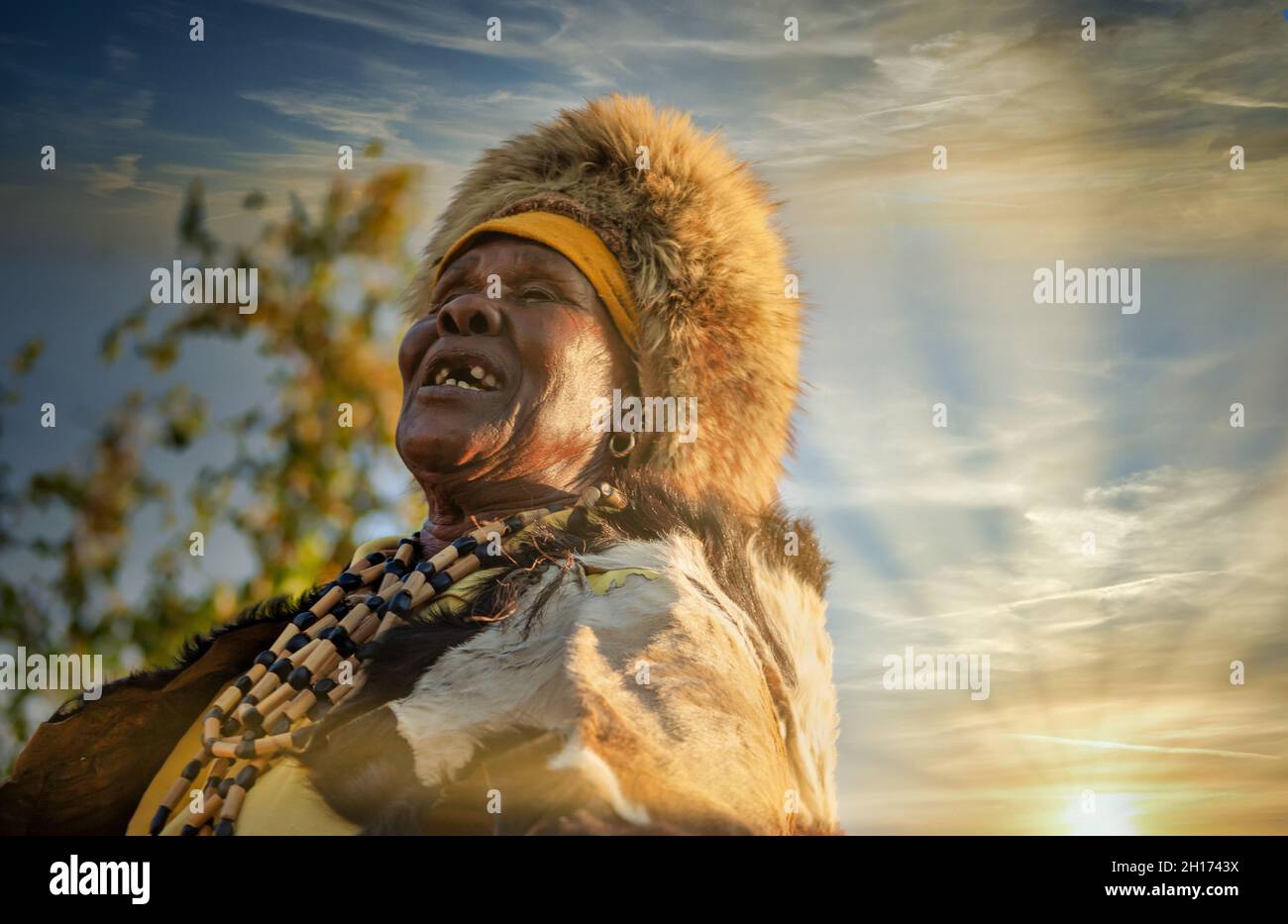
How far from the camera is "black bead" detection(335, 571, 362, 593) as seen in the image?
2.22 meters

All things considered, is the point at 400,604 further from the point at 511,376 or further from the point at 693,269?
the point at 693,269

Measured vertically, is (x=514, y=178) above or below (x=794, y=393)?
above

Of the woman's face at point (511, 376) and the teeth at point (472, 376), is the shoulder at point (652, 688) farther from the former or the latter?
the teeth at point (472, 376)

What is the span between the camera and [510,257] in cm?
230

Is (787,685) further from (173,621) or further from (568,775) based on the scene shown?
(173,621)

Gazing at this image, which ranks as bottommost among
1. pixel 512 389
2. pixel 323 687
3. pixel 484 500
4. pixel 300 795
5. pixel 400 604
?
pixel 300 795

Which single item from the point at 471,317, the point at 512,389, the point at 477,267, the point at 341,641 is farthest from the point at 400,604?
the point at 477,267

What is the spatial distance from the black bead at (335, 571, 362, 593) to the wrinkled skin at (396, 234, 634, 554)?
21cm

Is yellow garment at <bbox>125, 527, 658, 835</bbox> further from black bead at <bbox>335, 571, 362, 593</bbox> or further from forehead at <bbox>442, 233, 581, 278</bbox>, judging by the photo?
forehead at <bbox>442, 233, 581, 278</bbox>

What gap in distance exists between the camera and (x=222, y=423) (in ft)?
11.1

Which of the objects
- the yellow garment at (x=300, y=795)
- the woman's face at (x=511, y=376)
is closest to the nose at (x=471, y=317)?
the woman's face at (x=511, y=376)

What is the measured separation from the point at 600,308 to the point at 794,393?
44 centimetres

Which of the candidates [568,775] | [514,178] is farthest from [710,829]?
[514,178]

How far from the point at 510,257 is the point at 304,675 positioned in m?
0.89
